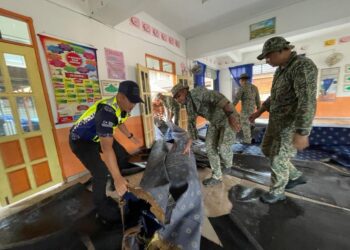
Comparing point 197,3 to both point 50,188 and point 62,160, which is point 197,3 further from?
point 50,188

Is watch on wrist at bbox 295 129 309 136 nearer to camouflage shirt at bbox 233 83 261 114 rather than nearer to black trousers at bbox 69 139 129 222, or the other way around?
black trousers at bbox 69 139 129 222

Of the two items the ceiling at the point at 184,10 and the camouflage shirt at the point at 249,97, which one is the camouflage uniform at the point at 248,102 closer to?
the camouflage shirt at the point at 249,97

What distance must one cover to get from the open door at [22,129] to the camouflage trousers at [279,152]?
7.98 ft

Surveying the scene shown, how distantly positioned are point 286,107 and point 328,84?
18.3 ft

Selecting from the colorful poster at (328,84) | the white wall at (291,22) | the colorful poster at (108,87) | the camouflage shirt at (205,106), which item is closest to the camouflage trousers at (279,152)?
the camouflage shirt at (205,106)

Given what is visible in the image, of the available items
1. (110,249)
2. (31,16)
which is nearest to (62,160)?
(110,249)

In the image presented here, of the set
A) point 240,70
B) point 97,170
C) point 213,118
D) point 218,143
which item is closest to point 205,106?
point 213,118

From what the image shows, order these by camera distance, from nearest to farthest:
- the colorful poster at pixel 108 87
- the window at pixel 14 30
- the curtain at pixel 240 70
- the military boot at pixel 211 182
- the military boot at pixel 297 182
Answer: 1. the window at pixel 14 30
2. the military boot at pixel 297 182
3. the military boot at pixel 211 182
4. the colorful poster at pixel 108 87
5. the curtain at pixel 240 70

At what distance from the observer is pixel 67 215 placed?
146 centimetres

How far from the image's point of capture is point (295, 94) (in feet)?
3.92

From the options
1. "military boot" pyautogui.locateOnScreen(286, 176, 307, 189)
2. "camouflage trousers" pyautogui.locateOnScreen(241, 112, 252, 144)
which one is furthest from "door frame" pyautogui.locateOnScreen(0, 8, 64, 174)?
"camouflage trousers" pyautogui.locateOnScreen(241, 112, 252, 144)

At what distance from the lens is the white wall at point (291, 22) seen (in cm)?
266

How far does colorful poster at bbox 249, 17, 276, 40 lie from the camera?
3.18 meters

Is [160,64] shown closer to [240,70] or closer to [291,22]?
[291,22]
